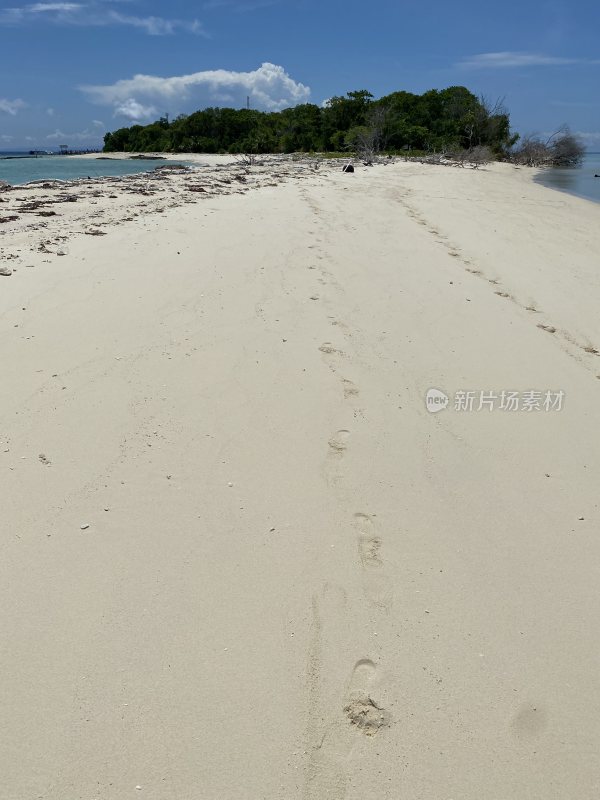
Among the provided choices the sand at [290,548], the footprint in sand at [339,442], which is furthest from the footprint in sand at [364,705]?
the footprint in sand at [339,442]

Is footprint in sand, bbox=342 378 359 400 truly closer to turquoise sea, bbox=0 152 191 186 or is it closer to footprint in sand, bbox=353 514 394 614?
footprint in sand, bbox=353 514 394 614

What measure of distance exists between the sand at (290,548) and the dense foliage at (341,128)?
111ft

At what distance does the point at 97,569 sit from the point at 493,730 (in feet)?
4.30

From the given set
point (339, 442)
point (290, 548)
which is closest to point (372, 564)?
point (290, 548)

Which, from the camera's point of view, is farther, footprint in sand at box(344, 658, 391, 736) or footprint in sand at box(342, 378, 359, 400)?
footprint in sand at box(342, 378, 359, 400)

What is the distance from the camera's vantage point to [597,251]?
283 inches

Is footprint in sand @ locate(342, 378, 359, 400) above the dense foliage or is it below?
below

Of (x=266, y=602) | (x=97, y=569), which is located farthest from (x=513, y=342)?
(x=97, y=569)

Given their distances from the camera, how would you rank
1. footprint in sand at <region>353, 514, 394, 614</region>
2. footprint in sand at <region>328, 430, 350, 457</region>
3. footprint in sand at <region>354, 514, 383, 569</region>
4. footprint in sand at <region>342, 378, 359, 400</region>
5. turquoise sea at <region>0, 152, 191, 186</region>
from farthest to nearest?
turquoise sea at <region>0, 152, 191, 186</region>
footprint in sand at <region>342, 378, 359, 400</region>
footprint in sand at <region>328, 430, 350, 457</region>
footprint in sand at <region>354, 514, 383, 569</region>
footprint in sand at <region>353, 514, 394, 614</region>

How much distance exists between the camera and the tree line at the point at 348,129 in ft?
125

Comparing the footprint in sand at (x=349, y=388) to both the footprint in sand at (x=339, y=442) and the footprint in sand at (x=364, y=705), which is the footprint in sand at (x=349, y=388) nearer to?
the footprint in sand at (x=339, y=442)

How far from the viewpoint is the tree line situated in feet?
125

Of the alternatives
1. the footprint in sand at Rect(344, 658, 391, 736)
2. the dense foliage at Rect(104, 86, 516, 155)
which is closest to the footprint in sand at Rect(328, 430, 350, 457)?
the footprint in sand at Rect(344, 658, 391, 736)

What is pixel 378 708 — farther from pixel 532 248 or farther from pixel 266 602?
pixel 532 248
